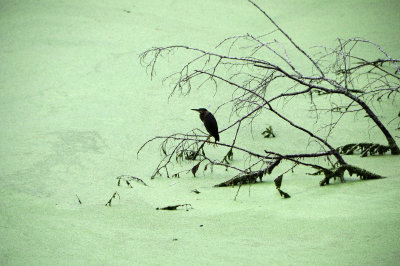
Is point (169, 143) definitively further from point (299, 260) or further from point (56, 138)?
point (299, 260)

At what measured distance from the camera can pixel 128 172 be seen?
3.37 m

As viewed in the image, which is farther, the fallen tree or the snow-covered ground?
the fallen tree

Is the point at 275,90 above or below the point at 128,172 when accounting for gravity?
above

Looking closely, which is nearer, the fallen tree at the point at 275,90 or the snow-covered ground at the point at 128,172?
the snow-covered ground at the point at 128,172

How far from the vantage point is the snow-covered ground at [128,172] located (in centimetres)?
179

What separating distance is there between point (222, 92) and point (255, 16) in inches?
131

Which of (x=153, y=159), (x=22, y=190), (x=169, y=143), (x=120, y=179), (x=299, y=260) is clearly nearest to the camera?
(x=299, y=260)

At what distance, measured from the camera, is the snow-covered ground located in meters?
1.79

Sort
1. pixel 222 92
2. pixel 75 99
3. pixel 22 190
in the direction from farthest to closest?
1. pixel 222 92
2. pixel 75 99
3. pixel 22 190

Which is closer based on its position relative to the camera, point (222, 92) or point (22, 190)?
point (22, 190)

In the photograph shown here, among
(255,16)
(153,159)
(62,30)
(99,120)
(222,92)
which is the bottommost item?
(153,159)

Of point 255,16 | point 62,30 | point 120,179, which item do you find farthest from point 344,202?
point 255,16

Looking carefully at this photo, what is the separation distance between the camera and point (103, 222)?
228 centimetres

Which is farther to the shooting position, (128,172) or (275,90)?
(275,90)
